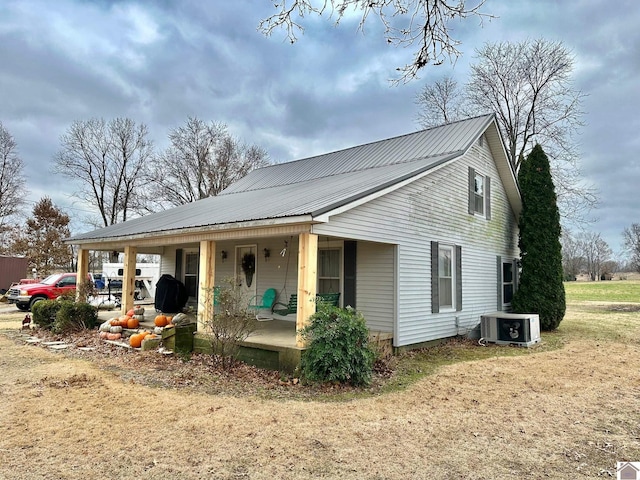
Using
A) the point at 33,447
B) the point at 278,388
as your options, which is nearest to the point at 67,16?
the point at 33,447

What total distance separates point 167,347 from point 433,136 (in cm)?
864

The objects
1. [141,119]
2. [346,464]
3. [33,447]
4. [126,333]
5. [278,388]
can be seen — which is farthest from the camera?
[141,119]

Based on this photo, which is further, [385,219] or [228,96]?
[228,96]

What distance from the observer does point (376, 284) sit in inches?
344

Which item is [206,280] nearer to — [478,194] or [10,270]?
[478,194]

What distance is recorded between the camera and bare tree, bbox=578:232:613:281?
6969 cm

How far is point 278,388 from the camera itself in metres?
5.98

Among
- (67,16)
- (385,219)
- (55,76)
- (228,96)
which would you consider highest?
(55,76)

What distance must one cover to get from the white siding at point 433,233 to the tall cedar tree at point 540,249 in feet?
2.78

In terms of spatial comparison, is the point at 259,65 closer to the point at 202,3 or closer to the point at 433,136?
the point at 202,3

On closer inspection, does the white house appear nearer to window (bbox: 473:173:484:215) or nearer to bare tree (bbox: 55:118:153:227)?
window (bbox: 473:173:484:215)

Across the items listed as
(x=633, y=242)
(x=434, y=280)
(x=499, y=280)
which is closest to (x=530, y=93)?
(x=499, y=280)

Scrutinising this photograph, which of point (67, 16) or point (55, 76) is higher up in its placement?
point (55, 76)

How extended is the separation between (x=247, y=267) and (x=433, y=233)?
4918 millimetres
